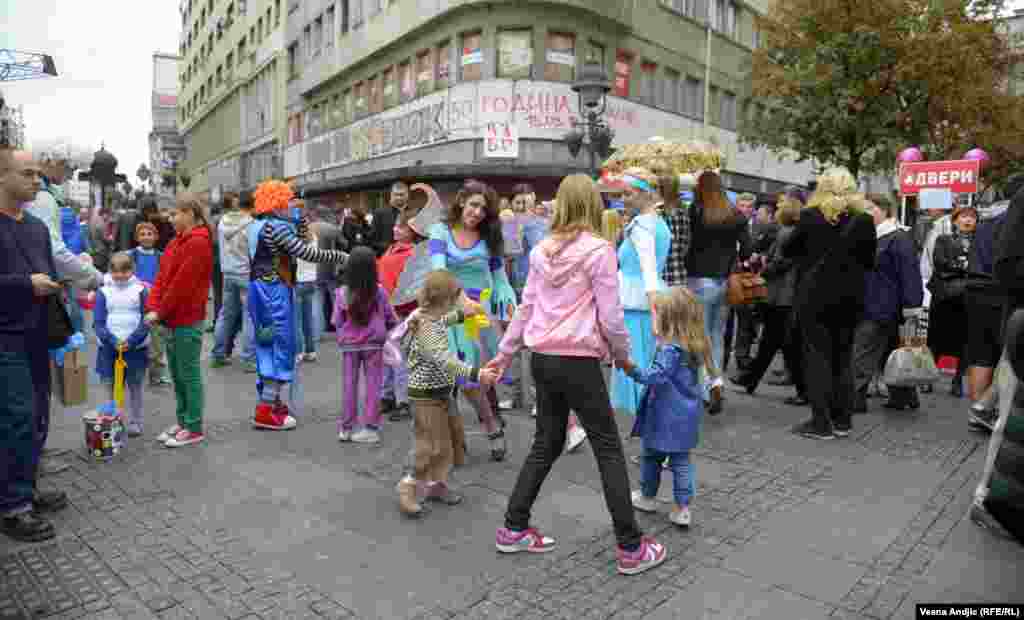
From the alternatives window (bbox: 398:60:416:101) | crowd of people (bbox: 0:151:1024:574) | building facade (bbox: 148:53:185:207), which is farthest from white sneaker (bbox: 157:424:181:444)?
building facade (bbox: 148:53:185:207)

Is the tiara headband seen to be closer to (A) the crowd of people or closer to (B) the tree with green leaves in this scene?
(A) the crowd of people

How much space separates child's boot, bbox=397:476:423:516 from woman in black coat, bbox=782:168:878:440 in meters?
3.49

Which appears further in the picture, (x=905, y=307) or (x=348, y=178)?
(x=348, y=178)

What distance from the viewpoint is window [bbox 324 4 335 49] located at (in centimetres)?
3444

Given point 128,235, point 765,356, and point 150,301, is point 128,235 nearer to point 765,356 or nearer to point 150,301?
point 150,301

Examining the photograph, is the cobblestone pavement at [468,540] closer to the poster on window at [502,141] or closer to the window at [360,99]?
the poster on window at [502,141]

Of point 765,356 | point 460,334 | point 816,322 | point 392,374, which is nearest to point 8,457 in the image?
point 460,334

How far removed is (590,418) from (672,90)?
1099 inches

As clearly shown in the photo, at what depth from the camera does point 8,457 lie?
409 cm

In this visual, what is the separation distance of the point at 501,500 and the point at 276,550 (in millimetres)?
1386

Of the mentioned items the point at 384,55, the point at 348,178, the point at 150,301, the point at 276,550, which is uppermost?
the point at 384,55

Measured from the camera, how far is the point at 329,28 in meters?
34.8

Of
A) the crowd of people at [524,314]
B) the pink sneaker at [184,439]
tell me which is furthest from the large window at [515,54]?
the pink sneaker at [184,439]

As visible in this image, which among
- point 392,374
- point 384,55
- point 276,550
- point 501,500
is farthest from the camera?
point 384,55
